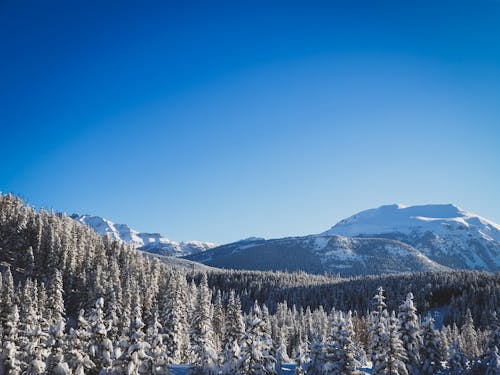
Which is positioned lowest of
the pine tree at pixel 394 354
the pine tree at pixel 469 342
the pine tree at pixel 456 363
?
the pine tree at pixel 469 342

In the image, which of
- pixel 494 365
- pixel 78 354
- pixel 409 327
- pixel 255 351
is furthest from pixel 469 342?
pixel 78 354

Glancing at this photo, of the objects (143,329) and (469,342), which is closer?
(143,329)

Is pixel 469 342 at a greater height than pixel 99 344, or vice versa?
pixel 99 344

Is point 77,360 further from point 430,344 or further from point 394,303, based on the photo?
point 394,303

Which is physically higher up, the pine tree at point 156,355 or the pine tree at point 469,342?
the pine tree at point 156,355

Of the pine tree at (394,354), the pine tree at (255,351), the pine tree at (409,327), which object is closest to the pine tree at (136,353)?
the pine tree at (255,351)

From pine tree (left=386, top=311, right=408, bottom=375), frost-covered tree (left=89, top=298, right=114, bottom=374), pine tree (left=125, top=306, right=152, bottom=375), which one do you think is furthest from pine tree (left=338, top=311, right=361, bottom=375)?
frost-covered tree (left=89, top=298, right=114, bottom=374)

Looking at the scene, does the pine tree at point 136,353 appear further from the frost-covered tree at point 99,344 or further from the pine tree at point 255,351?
the pine tree at point 255,351

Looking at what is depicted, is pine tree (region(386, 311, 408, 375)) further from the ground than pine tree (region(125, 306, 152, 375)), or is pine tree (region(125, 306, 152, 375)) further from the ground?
pine tree (region(125, 306, 152, 375))

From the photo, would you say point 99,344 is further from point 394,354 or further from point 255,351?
point 394,354

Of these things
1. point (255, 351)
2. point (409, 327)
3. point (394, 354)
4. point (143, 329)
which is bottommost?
point (143, 329)

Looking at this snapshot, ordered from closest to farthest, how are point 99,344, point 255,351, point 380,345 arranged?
point 99,344 → point 255,351 → point 380,345

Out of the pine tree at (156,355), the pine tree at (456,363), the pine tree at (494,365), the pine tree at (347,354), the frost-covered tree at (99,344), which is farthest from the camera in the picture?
the pine tree at (456,363)

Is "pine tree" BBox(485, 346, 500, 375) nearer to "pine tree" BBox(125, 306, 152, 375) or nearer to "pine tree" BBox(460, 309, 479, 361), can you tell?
"pine tree" BBox(125, 306, 152, 375)
